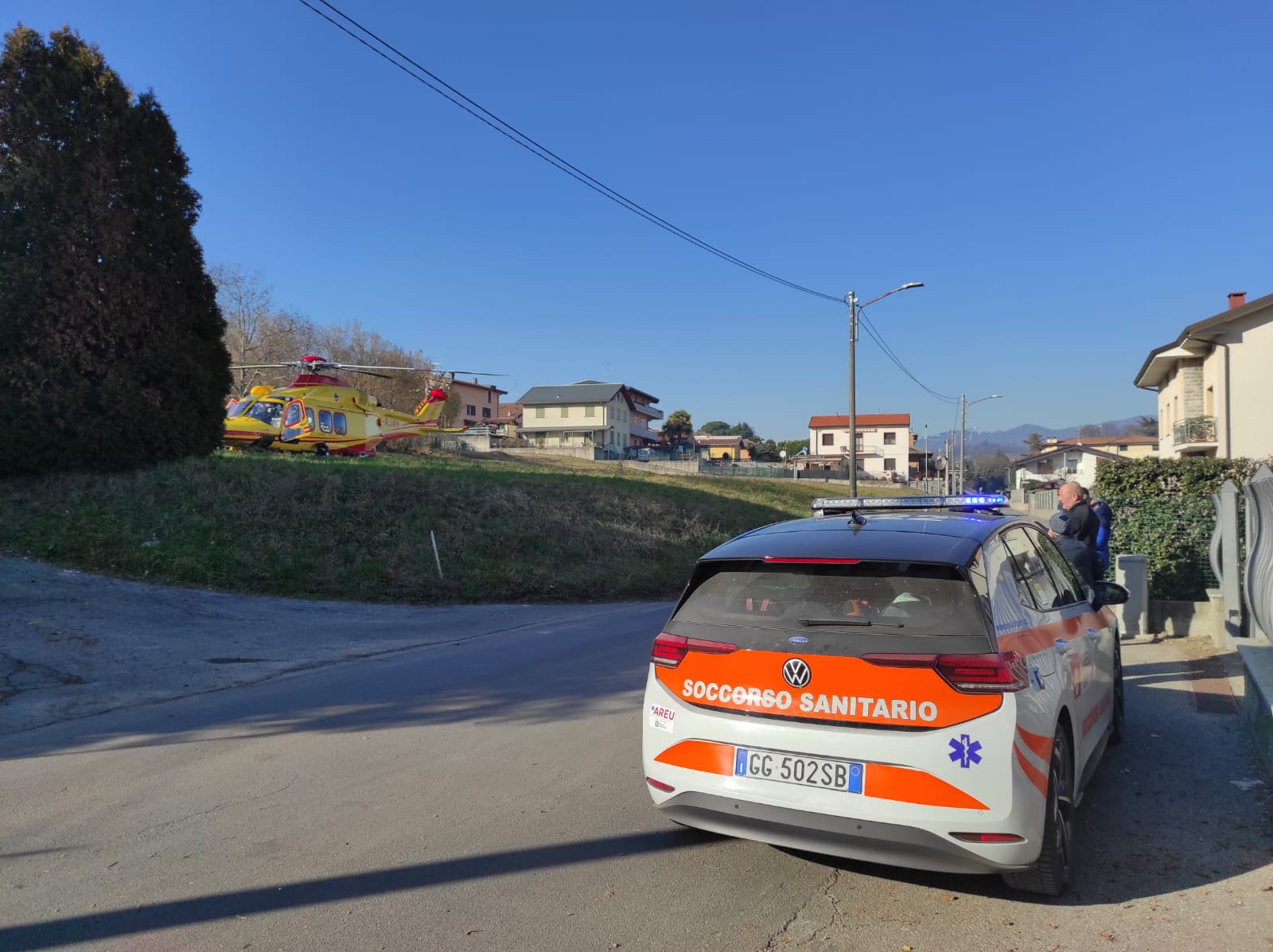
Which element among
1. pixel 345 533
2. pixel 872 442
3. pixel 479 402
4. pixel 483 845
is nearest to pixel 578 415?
pixel 479 402

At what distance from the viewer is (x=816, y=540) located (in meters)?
4.21

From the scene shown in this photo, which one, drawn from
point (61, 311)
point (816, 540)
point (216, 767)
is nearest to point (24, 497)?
point (61, 311)

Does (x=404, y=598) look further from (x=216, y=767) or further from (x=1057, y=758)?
(x=1057, y=758)

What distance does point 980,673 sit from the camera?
3338mm

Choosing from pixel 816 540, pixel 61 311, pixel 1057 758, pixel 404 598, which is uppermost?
pixel 61 311

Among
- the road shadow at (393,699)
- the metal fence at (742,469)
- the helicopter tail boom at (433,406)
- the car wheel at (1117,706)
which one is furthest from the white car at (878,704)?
the metal fence at (742,469)

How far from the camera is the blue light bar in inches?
200

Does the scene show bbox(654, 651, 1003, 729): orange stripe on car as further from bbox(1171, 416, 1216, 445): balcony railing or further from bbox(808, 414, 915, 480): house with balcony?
bbox(808, 414, 915, 480): house with balcony

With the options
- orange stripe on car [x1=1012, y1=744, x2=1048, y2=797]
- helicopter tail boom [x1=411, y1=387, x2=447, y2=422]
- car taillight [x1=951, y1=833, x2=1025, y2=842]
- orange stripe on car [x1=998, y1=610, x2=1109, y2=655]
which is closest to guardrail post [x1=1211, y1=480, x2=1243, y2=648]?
orange stripe on car [x1=998, y1=610, x2=1109, y2=655]

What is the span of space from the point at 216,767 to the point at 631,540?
14347 mm

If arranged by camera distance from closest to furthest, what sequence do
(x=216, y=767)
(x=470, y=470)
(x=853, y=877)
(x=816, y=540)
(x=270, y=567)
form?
(x=853, y=877) < (x=816, y=540) < (x=216, y=767) < (x=270, y=567) < (x=470, y=470)

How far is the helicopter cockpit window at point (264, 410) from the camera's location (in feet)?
84.4

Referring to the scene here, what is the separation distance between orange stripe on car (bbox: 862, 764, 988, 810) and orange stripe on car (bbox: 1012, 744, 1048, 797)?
0.80 ft

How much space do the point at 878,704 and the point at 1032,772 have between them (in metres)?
0.68
